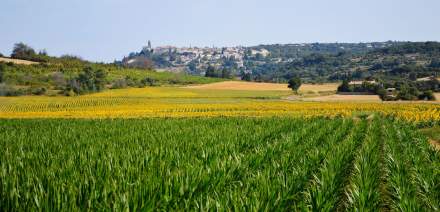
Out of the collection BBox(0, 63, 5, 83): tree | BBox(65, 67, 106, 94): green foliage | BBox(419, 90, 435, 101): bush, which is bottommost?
BBox(419, 90, 435, 101): bush

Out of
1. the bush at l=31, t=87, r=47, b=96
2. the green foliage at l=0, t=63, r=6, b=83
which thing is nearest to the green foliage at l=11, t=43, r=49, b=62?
the green foliage at l=0, t=63, r=6, b=83

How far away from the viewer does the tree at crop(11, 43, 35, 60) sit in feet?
453

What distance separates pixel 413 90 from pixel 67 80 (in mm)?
67607

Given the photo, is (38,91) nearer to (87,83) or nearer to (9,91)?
(9,91)

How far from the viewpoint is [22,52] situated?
143875mm

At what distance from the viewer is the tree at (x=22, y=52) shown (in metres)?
138

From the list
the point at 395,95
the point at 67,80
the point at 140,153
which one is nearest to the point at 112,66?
the point at 67,80

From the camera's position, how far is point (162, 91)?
88812 millimetres

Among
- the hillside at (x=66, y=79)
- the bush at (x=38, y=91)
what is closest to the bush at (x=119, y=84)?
the hillside at (x=66, y=79)

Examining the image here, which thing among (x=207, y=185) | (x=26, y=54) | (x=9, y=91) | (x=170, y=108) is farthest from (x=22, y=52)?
(x=207, y=185)

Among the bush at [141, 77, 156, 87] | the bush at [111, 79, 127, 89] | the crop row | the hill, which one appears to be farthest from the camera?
the bush at [141, 77, 156, 87]

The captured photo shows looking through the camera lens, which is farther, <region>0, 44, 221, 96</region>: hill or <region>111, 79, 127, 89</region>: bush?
<region>111, 79, 127, 89</region>: bush

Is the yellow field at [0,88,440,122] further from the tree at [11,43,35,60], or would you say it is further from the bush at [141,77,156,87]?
the tree at [11,43,35,60]

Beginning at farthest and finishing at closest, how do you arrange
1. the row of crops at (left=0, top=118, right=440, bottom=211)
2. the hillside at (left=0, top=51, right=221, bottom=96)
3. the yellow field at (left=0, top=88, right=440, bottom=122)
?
1. the hillside at (left=0, top=51, right=221, bottom=96)
2. the yellow field at (left=0, top=88, right=440, bottom=122)
3. the row of crops at (left=0, top=118, right=440, bottom=211)
